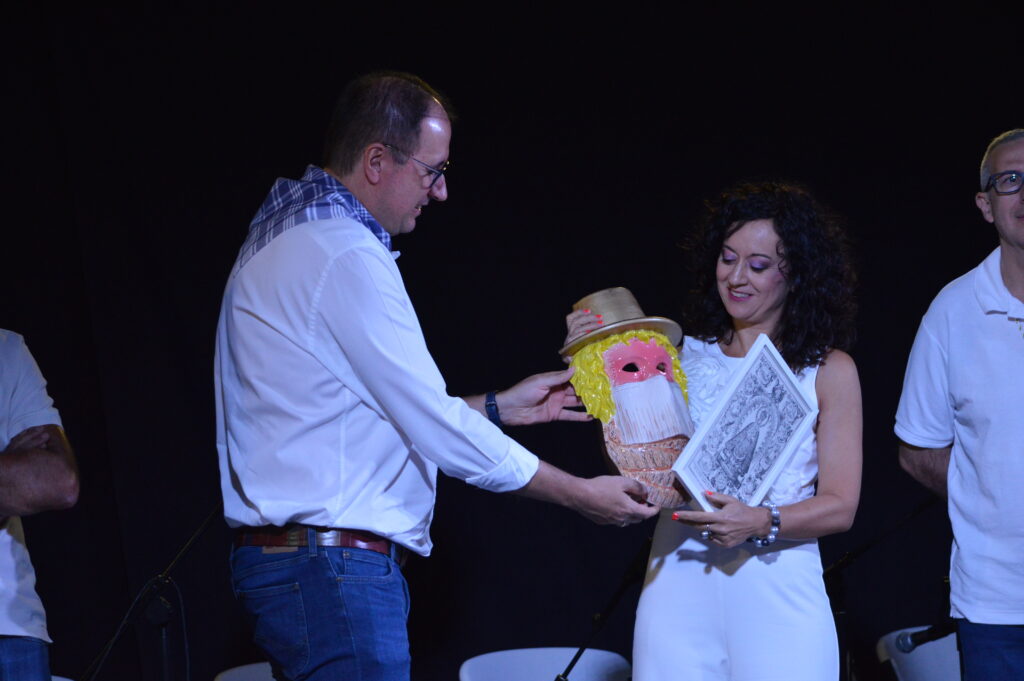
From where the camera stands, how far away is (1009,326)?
7.71 ft

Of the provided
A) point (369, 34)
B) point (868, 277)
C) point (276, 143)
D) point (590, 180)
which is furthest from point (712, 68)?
point (276, 143)

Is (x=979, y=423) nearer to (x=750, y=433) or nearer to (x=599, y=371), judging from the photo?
(x=750, y=433)

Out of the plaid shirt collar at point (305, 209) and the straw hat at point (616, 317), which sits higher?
the plaid shirt collar at point (305, 209)

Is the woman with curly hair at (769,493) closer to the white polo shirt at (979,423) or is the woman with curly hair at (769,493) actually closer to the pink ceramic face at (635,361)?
the pink ceramic face at (635,361)

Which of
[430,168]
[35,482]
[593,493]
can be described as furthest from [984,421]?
[35,482]

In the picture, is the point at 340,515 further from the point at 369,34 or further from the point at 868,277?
the point at 868,277

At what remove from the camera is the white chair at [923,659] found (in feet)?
10.3

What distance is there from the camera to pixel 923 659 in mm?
3188

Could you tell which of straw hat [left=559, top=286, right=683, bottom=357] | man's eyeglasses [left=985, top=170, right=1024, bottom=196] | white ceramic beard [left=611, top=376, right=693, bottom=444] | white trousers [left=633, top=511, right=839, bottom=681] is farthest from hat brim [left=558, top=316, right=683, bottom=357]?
man's eyeglasses [left=985, top=170, right=1024, bottom=196]

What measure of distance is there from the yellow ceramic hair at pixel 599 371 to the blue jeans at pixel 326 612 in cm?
55

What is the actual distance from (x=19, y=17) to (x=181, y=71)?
1.75ft

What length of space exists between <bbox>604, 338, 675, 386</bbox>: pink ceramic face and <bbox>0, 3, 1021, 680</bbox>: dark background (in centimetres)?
159

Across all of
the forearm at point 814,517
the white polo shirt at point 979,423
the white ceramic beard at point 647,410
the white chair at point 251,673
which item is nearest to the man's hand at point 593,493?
the white ceramic beard at point 647,410

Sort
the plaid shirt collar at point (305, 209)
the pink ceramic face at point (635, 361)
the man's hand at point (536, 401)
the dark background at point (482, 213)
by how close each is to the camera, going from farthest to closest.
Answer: the dark background at point (482, 213)
the man's hand at point (536, 401)
the pink ceramic face at point (635, 361)
the plaid shirt collar at point (305, 209)
